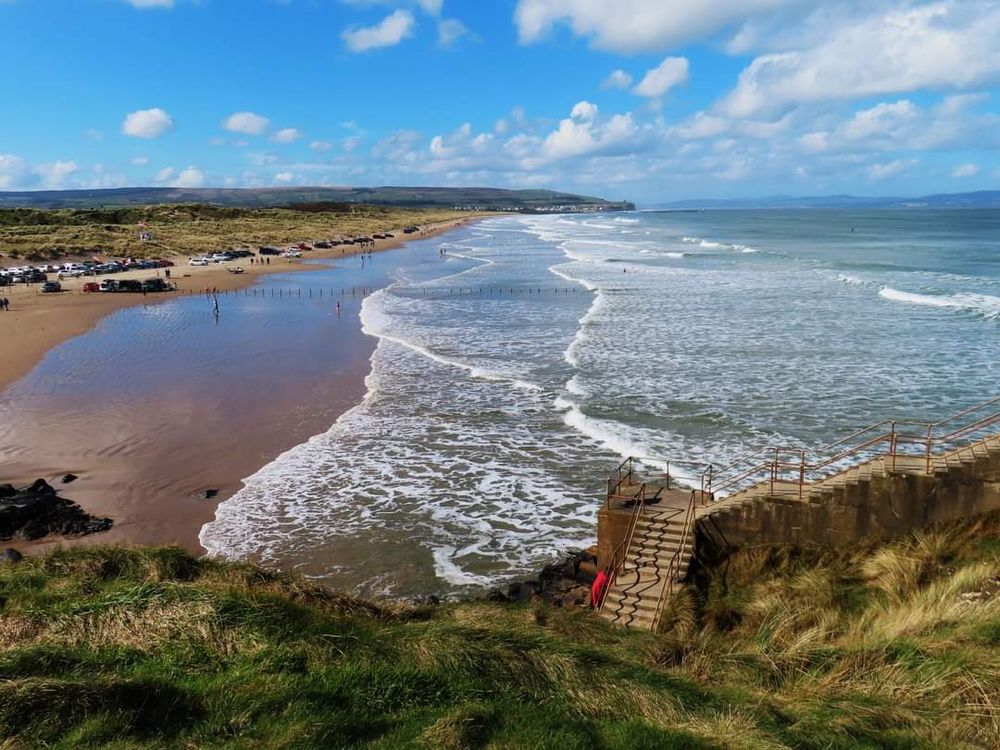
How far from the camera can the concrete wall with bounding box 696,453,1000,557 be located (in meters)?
11.6

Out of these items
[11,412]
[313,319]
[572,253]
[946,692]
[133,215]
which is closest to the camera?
[946,692]

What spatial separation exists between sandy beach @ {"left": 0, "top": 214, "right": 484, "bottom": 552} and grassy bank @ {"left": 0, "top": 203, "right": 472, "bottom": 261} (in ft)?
134

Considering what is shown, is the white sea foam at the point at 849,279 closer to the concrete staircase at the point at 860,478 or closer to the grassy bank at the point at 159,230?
the concrete staircase at the point at 860,478

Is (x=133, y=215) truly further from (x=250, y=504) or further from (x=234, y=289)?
(x=250, y=504)

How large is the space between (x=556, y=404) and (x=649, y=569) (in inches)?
450

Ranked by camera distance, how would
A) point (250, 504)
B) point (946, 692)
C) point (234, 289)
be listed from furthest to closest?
point (234, 289) < point (250, 504) < point (946, 692)

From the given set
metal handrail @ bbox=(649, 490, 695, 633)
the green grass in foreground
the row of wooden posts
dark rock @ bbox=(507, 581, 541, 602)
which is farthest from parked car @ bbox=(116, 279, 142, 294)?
metal handrail @ bbox=(649, 490, 695, 633)

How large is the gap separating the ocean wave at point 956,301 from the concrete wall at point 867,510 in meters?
29.5

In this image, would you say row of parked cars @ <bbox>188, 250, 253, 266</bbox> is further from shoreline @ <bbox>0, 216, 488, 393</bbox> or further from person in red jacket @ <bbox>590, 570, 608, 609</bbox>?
person in red jacket @ <bbox>590, 570, 608, 609</bbox>

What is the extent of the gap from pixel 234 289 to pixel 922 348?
45182 millimetres

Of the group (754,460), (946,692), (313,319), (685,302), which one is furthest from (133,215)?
(946,692)

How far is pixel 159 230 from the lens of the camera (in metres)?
99.9

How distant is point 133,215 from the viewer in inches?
4572

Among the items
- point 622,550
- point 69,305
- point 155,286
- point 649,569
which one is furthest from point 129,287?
point 649,569
